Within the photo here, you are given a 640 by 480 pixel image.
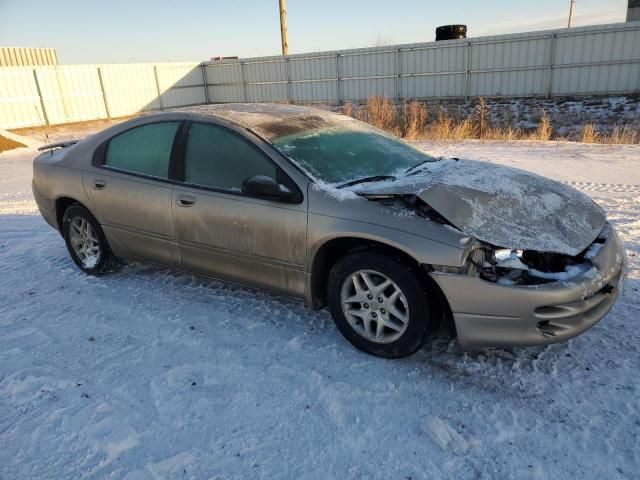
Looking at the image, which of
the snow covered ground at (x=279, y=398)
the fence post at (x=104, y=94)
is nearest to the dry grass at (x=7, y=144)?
the fence post at (x=104, y=94)

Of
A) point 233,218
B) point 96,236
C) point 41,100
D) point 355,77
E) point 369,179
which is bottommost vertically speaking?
point 96,236

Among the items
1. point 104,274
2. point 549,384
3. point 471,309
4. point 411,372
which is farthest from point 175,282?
point 549,384

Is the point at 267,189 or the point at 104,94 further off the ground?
the point at 104,94

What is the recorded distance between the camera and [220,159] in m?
3.54

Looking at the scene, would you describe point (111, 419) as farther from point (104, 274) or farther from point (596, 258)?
point (596, 258)

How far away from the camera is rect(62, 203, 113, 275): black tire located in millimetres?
4422

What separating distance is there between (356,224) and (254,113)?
4.94 feet

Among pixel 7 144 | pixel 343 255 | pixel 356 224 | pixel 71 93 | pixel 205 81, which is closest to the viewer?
pixel 356 224

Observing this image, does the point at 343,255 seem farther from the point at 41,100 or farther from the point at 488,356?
the point at 41,100

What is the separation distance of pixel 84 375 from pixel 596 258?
3.20 metres

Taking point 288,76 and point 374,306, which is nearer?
point 374,306

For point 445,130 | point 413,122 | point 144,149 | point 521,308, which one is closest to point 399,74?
point 413,122

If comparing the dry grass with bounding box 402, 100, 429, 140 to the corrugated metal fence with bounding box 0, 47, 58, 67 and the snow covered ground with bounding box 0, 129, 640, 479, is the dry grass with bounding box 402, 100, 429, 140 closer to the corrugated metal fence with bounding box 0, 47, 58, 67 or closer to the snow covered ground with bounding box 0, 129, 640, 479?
the snow covered ground with bounding box 0, 129, 640, 479

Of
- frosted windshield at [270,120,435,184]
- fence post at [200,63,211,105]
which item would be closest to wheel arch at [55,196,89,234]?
frosted windshield at [270,120,435,184]
